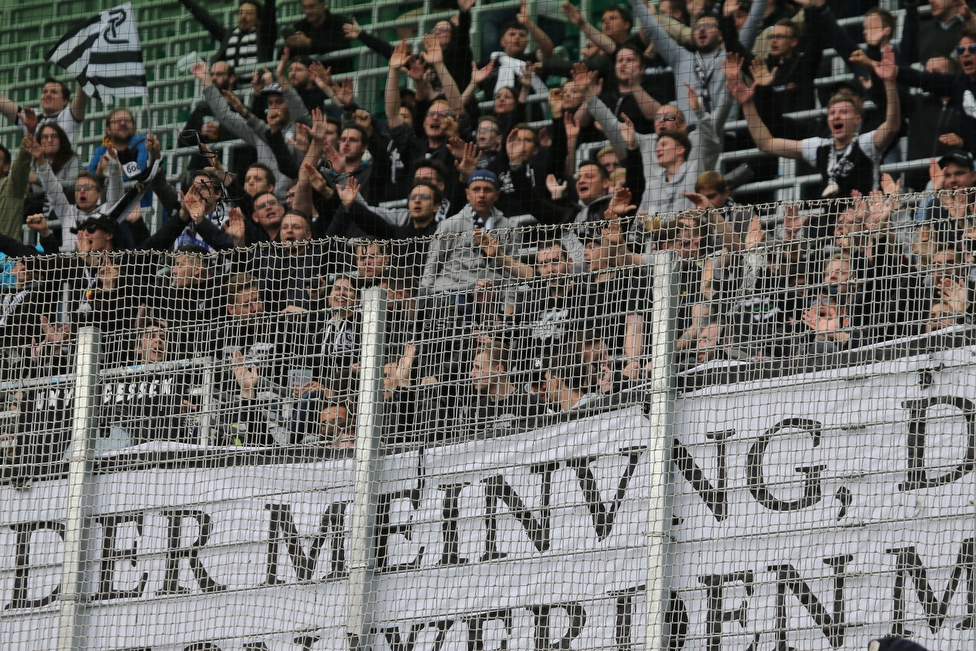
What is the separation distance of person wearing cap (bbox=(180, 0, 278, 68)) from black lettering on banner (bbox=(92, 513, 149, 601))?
17.8 feet

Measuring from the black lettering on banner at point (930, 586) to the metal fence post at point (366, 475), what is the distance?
145 cm

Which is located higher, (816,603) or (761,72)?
(761,72)

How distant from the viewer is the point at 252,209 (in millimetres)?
7410

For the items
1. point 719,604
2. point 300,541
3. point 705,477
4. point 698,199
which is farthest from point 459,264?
point 698,199

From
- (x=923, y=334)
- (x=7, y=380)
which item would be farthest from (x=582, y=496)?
(x=7, y=380)

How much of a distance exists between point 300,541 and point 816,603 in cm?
154

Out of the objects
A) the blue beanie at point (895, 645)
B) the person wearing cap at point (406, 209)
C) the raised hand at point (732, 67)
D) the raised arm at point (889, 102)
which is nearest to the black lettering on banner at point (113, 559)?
the blue beanie at point (895, 645)

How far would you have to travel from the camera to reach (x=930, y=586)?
10.1ft

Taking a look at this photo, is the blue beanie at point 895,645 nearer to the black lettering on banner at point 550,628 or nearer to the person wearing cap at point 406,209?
the black lettering on banner at point 550,628

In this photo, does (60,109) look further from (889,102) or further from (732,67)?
(889,102)

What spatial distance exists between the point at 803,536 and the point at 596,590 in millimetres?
571

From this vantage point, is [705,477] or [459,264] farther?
[459,264]

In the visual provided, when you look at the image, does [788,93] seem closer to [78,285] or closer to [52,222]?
[78,285]

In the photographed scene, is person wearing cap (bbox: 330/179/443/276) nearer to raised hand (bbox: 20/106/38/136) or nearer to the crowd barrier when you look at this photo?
the crowd barrier
